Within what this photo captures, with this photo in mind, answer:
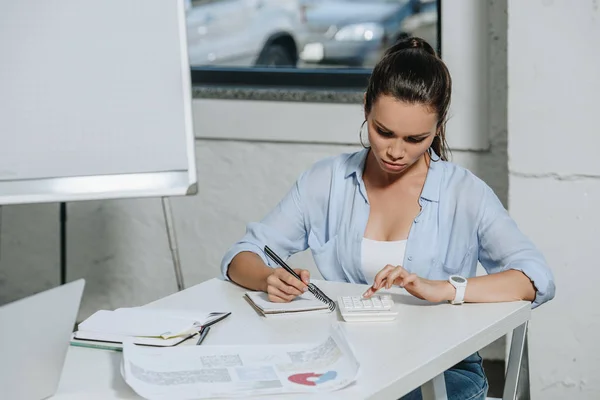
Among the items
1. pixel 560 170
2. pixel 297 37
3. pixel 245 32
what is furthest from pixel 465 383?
pixel 245 32

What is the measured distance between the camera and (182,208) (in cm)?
363

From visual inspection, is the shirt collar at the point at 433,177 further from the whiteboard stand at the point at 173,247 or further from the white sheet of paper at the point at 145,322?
the whiteboard stand at the point at 173,247

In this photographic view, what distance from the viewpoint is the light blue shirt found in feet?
6.35

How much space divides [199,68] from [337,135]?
2.34 ft

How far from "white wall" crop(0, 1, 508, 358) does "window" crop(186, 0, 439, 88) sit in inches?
7.2

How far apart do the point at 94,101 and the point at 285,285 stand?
1.12 meters

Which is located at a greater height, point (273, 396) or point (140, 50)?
point (140, 50)

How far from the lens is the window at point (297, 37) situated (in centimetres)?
343

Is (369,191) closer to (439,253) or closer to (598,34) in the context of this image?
(439,253)

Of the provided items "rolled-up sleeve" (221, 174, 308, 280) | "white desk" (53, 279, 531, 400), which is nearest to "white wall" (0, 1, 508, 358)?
"rolled-up sleeve" (221, 174, 308, 280)

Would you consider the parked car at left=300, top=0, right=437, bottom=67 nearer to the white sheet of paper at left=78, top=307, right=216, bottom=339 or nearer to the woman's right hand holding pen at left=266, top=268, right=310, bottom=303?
the woman's right hand holding pen at left=266, top=268, right=310, bottom=303

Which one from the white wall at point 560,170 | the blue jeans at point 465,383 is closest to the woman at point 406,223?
the blue jeans at point 465,383

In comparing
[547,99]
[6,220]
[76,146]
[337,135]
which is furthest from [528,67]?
[6,220]

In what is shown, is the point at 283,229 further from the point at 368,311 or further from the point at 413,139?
the point at 368,311
